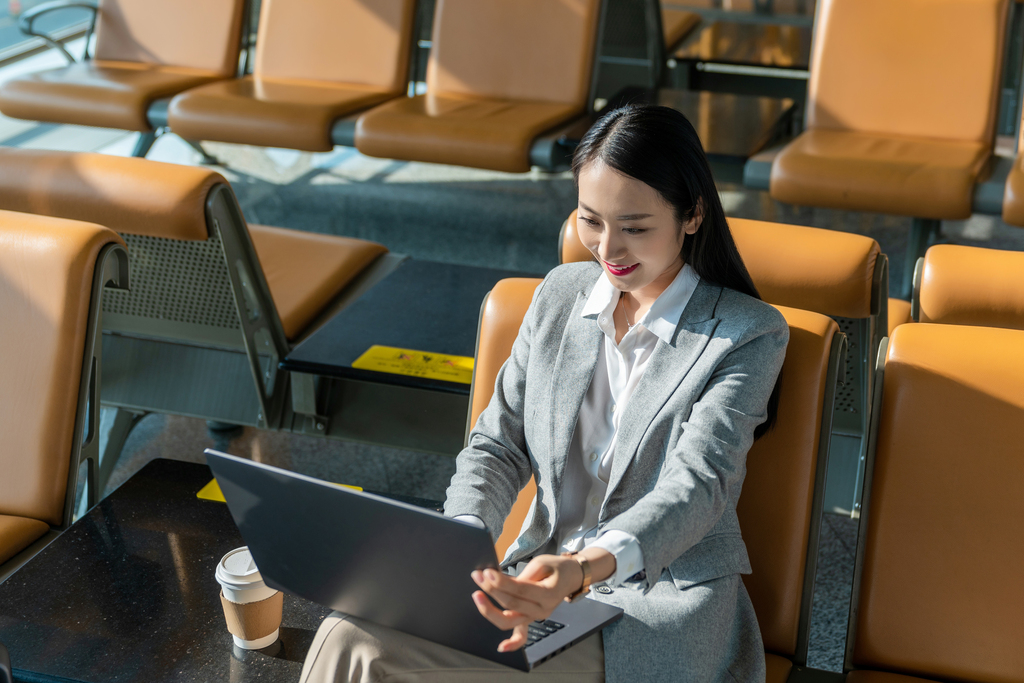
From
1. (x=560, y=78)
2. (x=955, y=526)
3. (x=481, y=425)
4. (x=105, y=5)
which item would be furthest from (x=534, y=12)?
(x=955, y=526)

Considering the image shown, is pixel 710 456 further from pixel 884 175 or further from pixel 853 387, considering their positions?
pixel 884 175

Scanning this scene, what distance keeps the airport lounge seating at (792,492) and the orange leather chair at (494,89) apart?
7.06 feet

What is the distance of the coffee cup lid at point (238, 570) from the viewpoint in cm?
119

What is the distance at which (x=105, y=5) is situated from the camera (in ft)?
13.8

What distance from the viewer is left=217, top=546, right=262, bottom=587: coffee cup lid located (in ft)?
3.90

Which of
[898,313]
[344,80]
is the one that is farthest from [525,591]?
[344,80]

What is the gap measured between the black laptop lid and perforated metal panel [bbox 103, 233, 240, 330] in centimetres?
85

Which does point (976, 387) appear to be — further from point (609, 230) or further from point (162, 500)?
point (162, 500)

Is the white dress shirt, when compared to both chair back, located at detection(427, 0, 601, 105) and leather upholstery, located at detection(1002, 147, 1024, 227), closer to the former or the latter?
leather upholstery, located at detection(1002, 147, 1024, 227)

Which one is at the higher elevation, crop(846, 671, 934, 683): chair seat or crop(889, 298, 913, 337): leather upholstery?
crop(889, 298, 913, 337): leather upholstery

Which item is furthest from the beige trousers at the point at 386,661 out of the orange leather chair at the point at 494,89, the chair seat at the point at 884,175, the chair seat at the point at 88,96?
the chair seat at the point at 88,96

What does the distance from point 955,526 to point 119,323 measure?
162 cm

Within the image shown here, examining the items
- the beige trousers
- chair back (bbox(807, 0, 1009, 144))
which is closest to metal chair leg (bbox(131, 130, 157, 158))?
chair back (bbox(807, 0, 1009, 144))

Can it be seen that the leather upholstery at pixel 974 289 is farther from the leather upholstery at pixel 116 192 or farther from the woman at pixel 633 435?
the leather upholstery at pixel 116 192
